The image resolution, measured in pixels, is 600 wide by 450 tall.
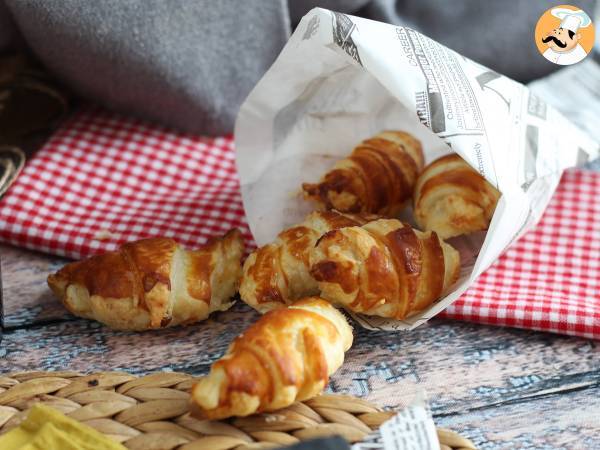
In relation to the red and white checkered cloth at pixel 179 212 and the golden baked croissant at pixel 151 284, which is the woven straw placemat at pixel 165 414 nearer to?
the golden baked croissant at pixel 151 284

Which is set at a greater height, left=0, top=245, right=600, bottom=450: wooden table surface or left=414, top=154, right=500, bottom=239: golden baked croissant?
left=414, top=154, right=500, bottom=239: golden baked croissant

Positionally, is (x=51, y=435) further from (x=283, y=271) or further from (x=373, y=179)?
(x=373, y=179)

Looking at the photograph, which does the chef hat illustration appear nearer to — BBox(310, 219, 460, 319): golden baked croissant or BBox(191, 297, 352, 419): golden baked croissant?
BBox(310, 219, 460, 319): golden baked croissant

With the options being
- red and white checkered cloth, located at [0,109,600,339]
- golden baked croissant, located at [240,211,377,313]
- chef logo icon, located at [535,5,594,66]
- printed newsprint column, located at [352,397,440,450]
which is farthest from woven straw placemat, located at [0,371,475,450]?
chef logo icon, located at [535,5,594,66]

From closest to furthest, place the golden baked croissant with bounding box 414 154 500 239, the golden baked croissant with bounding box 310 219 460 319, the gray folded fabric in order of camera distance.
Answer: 1. the golden baked croissant with bounding box 310 219 460 319
2. the golden baked croissant with bounding box 414 154 500 239
3. the gray folded fabric

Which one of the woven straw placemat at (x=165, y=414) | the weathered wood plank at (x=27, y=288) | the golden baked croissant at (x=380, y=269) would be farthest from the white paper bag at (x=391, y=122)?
the weathered wood plank at (x=27, y=288)

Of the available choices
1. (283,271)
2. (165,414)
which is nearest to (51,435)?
(165,414)
